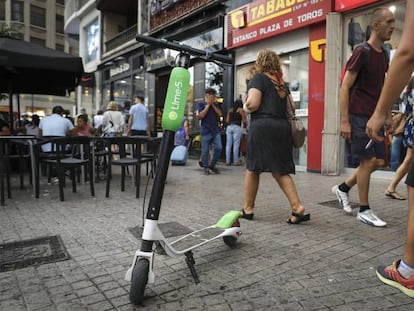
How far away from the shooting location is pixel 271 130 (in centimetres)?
385

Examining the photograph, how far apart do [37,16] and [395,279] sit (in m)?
53.6

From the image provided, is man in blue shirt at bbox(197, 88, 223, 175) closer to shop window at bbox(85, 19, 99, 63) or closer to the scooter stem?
the scooter stem

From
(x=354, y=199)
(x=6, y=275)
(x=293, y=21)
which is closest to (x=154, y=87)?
(x=293, y=21)

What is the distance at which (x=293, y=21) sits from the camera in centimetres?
891

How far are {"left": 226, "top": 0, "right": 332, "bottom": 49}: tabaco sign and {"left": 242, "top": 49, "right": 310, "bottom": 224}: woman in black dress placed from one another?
5124 millimetres

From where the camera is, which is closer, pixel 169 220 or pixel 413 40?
pixel 413 40

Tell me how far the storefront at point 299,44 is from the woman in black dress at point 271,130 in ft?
16.2

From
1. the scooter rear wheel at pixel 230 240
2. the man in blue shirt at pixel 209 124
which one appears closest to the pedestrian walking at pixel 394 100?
the scooter rear wheel at pixel 230 240

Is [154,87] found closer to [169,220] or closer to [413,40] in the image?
[169,220]

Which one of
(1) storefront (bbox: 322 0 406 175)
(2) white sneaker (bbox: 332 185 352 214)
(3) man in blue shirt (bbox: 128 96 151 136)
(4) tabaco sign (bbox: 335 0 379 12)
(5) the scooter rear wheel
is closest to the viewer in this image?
(5) the scooter rear wheel

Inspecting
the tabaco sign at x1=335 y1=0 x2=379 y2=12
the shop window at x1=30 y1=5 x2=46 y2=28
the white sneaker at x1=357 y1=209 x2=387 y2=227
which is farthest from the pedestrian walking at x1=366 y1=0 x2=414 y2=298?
the shop window at x1=30 y1=5 x2=46 y2=28

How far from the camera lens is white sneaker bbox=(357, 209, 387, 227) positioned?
12.4 feet

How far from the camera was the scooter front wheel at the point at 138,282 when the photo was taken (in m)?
2.09

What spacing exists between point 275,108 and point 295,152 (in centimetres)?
580
